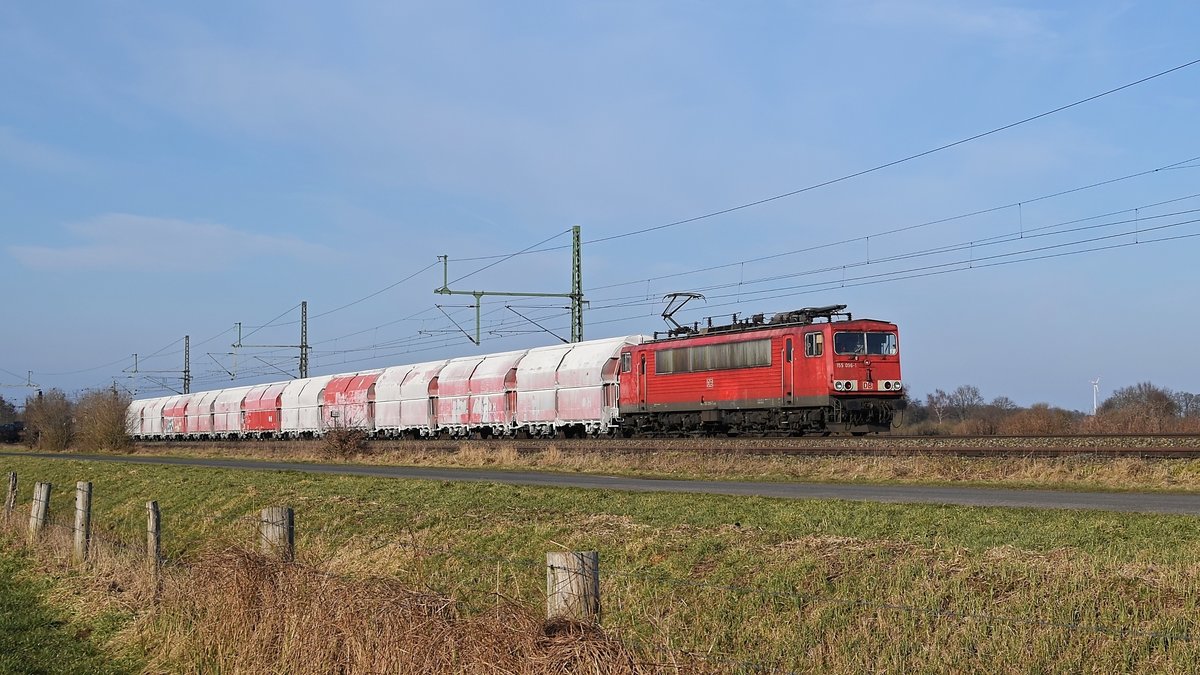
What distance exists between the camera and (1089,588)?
1023 centimetres

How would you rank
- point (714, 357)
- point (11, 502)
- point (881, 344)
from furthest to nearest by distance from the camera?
point (714, 357), point (881, 344), point (11, 502)

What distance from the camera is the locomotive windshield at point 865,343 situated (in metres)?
36.0

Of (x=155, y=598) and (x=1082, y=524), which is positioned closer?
(x=155, y=598)

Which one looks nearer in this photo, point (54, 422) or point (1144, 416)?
point (1144, 416)

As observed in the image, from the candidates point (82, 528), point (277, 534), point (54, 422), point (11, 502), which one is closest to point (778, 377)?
point (11, 502)

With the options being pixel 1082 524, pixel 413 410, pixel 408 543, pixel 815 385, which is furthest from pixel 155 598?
pixel 413 410

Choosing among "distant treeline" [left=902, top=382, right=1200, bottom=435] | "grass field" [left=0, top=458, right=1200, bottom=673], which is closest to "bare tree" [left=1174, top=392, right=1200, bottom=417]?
"distant treeline" [left=902, top=382, right=1200, bottom=435]

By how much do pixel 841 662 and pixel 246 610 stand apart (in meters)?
5.66

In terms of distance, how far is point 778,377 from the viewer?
3728 centimetres

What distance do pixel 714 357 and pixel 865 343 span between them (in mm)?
5773

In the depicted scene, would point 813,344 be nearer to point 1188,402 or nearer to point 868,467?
point 868,467

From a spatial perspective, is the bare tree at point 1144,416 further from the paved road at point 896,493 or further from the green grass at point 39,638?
the green grass at point 39,638

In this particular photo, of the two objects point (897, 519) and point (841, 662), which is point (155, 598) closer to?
point (841, 662)

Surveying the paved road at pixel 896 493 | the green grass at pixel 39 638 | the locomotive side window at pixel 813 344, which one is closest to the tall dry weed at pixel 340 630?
the green grass at pixel 39 638
